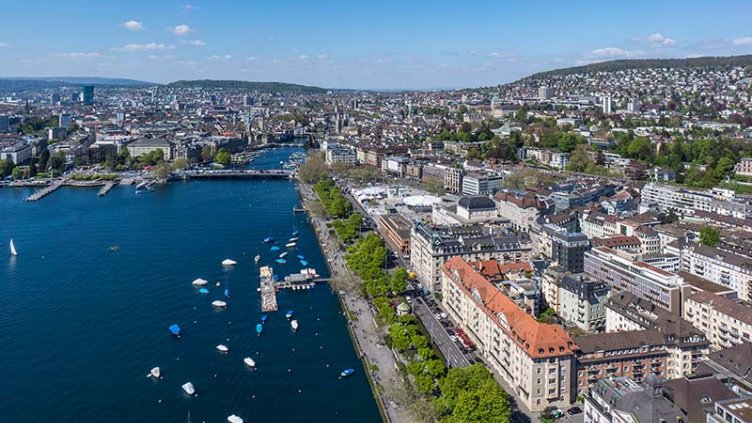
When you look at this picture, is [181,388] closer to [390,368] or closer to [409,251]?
[390,368]

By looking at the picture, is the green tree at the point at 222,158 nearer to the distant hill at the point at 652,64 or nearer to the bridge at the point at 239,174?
the bridge at the point at 239,174

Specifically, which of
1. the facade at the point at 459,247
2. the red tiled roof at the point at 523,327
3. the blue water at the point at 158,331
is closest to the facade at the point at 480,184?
the blue water at the point at 158,331

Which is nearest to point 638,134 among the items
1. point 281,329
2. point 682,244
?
point 682,244

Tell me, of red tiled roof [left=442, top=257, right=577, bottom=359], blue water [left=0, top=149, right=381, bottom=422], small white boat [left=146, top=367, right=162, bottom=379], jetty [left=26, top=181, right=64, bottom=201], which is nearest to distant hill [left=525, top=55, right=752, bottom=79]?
blue water [left=0, top=149, right=381, bottom=422]

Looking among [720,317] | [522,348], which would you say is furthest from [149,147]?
[720,317]

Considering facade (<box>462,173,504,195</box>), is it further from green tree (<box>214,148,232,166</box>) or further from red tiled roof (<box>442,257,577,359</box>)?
green tree (<box>214,148,232,166</box>)

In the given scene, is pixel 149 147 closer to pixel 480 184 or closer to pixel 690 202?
pixel 480 184

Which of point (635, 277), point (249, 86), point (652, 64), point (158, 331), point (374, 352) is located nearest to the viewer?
point (374, 352)
